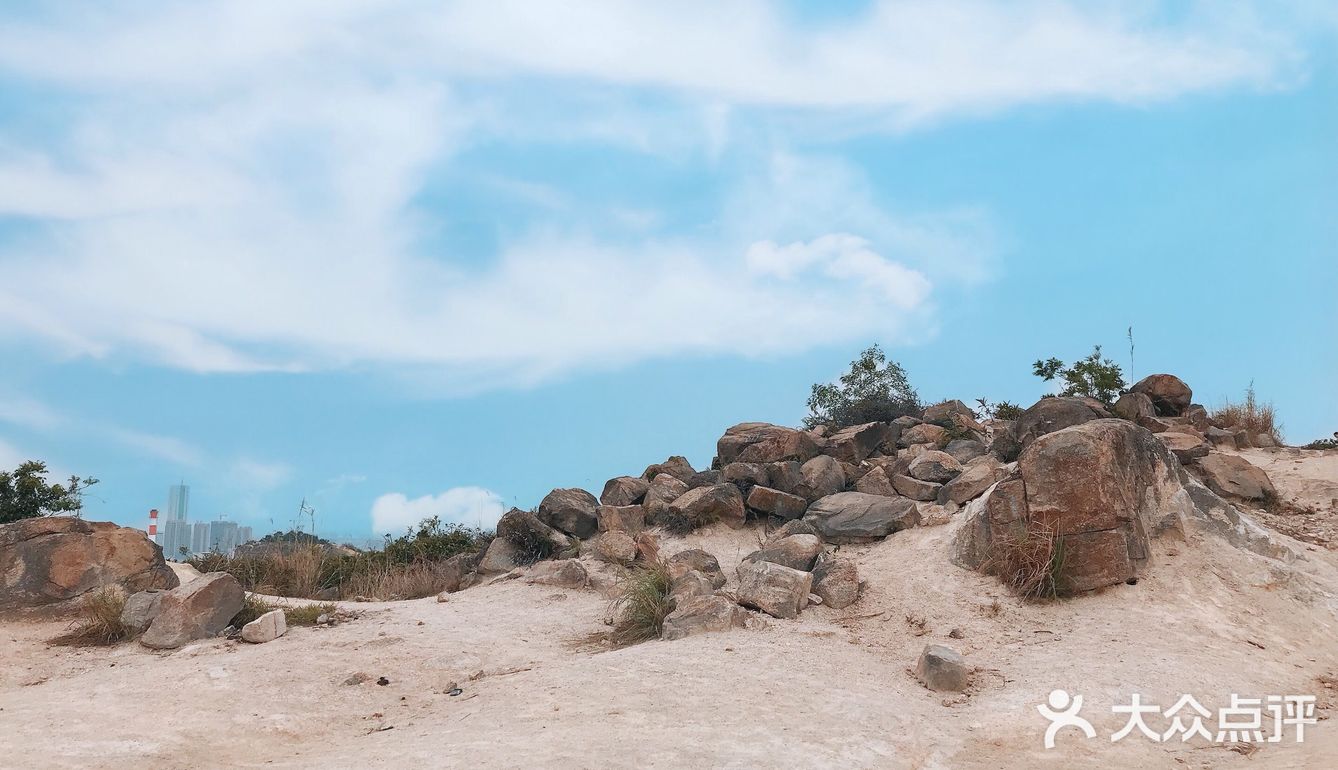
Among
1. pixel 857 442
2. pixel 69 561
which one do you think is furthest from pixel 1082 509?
pixel 69 561

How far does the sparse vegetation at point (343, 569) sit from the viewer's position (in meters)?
12.5

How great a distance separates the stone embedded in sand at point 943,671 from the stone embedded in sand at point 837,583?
1.96m

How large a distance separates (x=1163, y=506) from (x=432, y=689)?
315 inches

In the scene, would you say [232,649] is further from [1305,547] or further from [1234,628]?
[1305,547]

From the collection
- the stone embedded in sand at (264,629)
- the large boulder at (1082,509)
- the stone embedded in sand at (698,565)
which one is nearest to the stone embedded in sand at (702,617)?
the stone embedded in sand at (698,565)

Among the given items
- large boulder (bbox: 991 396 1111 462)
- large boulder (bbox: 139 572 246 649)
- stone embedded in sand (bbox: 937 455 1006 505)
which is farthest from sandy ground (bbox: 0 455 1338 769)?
large boulder (bbox: 991 396 1111 462)

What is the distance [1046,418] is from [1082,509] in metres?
4.01

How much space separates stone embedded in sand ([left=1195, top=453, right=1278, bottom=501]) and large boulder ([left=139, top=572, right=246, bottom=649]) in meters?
12.0

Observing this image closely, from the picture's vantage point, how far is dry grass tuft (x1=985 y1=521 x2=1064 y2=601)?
9594 millimetres

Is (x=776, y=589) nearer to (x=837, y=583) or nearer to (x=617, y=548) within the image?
(x=837, y=583)

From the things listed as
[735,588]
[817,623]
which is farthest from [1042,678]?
[735,588]

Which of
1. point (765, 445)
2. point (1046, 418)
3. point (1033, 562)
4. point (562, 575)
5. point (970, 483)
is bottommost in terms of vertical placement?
point (562, 575)

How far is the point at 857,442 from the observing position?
1530 centimetres

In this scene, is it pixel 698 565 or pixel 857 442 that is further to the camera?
pixel 857 442
